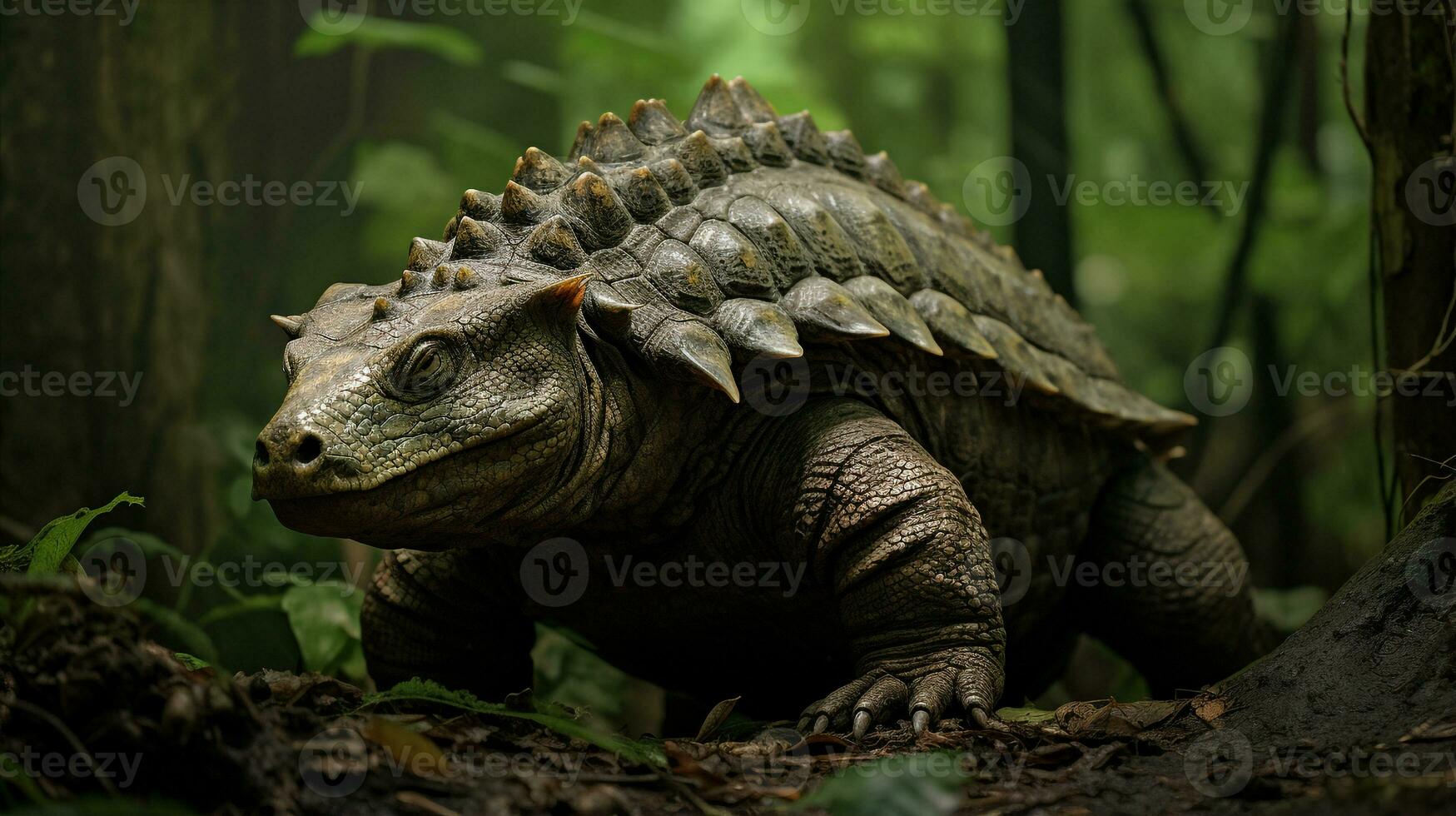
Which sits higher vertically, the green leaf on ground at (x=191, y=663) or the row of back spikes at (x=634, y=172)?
the row of back spikes at (x=634, y=172)

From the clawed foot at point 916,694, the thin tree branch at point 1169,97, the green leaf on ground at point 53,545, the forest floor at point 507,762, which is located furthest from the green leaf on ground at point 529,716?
the thin tree branch at point 1169,97

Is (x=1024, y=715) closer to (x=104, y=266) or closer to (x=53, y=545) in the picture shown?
(x=53, y=545)

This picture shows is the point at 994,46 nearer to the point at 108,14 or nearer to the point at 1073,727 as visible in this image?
the point at 108,14

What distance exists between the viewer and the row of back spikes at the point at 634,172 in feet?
10.4

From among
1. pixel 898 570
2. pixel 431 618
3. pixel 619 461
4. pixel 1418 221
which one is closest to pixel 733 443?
pixel 619 461

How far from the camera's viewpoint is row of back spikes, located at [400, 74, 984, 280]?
124 inches

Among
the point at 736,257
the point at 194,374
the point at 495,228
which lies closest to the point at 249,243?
the point at 194,374

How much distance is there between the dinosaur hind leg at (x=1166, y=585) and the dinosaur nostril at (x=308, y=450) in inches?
119

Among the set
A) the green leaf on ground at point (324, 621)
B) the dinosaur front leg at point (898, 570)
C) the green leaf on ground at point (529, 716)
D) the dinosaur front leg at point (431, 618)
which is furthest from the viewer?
the green leaf on ground at point (324, 621)

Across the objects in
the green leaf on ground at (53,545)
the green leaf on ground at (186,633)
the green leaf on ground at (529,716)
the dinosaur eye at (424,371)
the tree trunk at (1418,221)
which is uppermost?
the tree trunk at (1418,221)

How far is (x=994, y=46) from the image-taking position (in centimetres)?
904

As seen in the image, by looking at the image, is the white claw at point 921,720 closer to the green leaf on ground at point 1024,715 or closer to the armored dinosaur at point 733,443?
the armored dinosaur at point 733,443

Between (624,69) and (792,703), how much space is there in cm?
480

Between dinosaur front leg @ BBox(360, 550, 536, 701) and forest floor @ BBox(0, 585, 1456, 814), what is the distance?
0.95 m
